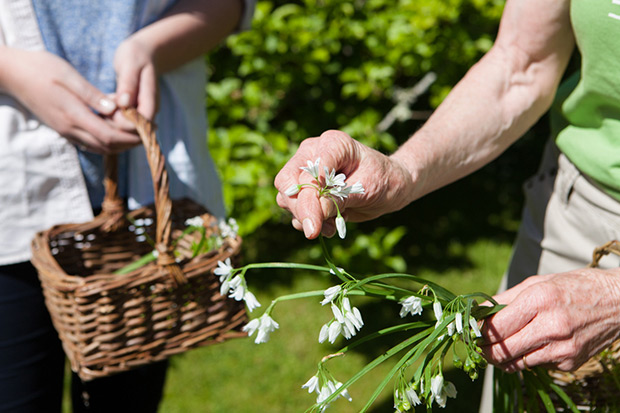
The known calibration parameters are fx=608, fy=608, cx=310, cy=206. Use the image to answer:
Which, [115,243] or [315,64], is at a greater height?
[115,243]

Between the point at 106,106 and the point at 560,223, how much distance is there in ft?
3.61

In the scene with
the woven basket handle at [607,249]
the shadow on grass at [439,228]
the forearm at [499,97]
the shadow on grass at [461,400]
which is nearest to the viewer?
the woven basket handle at [607,249]

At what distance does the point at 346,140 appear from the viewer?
104 cm

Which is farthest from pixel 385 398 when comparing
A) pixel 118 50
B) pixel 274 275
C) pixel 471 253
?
pixel 118 50

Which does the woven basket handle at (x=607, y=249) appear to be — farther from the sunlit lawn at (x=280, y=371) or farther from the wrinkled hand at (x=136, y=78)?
the sunlit lawn at (x=280, y=371)

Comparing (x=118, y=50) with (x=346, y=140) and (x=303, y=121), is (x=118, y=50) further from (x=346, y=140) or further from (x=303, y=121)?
(x=303, y=121)

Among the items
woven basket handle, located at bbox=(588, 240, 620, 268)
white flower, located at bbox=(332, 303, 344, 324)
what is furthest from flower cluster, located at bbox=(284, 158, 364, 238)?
woven basket handle, located at bbox=(588, 240, 620, 268)

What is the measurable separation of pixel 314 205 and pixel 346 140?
19 centimetres

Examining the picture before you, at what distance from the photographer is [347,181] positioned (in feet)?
3.38

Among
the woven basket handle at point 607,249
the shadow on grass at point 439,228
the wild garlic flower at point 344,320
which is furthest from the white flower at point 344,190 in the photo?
the shadow on grass at point 439,228

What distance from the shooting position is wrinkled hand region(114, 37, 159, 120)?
1.46 m

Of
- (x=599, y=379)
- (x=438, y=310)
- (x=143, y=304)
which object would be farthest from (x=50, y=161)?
(x=599, y=379)

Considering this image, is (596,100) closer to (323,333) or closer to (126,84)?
(323,333)

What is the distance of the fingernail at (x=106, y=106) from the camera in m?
1.44
